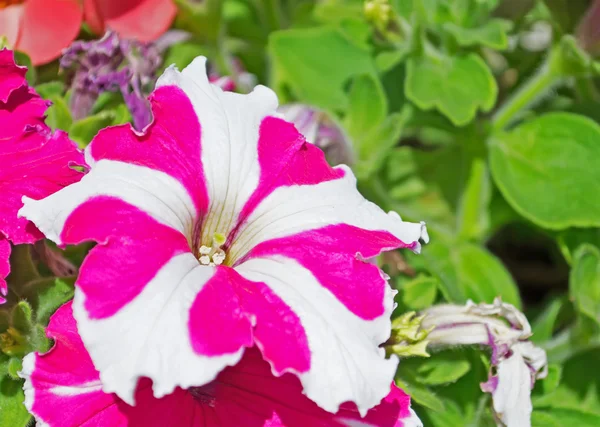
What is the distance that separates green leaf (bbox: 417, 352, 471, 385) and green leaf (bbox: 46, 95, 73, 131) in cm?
58

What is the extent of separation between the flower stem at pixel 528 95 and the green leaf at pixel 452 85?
0.18 m

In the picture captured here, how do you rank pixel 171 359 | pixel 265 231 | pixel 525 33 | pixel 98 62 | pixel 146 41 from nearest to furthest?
pixel 171 359 < pixel 265 231 < pixel 98 62 < pixel 146 41 < pixel 525 33

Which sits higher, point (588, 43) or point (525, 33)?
point (588, 43)

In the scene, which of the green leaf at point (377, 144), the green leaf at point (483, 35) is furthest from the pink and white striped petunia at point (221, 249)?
the green leaf at point (483, 35)

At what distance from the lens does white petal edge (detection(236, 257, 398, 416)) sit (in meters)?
0.73

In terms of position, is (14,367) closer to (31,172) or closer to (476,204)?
(31,172)

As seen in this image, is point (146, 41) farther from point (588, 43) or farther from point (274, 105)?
point (588, 43)

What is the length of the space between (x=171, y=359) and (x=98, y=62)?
1.99 ft

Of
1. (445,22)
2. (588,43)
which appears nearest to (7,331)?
(445,22)

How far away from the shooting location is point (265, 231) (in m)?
0.88

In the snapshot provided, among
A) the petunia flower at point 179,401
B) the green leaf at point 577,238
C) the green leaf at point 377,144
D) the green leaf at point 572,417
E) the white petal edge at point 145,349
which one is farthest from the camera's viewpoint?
the green leaf at point 577,238

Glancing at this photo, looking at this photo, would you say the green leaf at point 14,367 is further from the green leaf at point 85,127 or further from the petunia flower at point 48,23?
the petunia flower at point 48,23

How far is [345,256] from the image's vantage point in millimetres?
815

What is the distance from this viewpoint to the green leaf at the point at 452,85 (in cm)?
126
